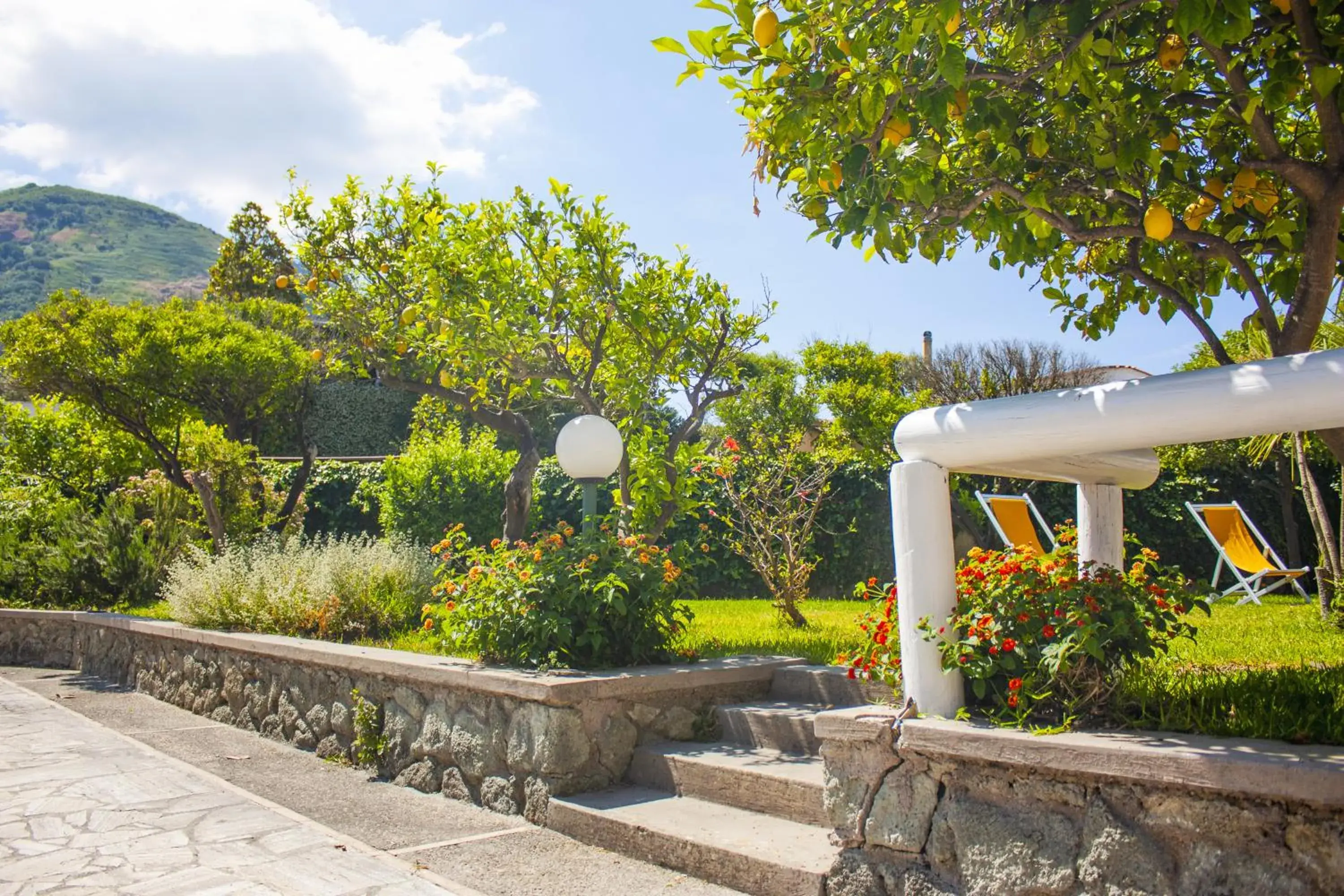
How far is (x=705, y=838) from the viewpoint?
362cm

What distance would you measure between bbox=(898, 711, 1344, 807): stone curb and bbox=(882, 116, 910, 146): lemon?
184 cm

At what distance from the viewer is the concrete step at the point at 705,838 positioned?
334cm

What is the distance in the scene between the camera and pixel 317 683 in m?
6.14

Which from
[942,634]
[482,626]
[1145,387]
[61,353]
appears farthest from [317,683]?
[61,353]

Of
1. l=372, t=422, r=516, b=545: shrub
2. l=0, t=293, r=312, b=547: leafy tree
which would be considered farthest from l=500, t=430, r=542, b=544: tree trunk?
l=0, t=293, r=312, b=547: leafy tree

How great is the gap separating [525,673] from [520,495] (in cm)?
266

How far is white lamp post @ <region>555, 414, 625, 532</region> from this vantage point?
535cm

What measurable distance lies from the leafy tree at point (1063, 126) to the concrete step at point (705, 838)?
2.12m

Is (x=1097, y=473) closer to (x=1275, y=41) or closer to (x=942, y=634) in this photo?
(x=942, y=634)

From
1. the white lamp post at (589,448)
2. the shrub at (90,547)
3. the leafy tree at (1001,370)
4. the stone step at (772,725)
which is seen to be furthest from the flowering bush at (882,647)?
the leafy tree at (1001,370)

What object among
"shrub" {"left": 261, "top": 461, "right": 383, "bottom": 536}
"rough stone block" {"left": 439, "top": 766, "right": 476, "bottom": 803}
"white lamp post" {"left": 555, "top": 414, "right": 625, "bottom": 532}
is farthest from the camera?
"shrub" {"left": 261, "top": 461, "right": 383, "bottom": 536}

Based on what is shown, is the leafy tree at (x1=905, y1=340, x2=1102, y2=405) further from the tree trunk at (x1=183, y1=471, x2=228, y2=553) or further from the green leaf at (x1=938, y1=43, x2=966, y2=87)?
the green leaf at (x1=938, y1=43, x2=966, y2=87)

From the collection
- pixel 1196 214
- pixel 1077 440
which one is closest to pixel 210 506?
pixel 1077 440

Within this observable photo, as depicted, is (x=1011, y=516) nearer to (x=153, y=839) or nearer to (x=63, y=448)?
(x=153, y=839)
